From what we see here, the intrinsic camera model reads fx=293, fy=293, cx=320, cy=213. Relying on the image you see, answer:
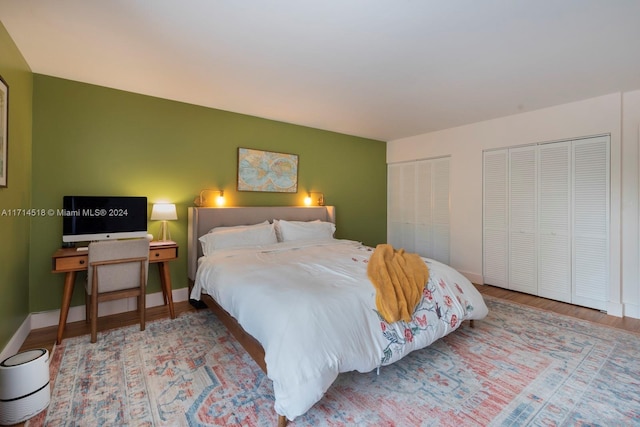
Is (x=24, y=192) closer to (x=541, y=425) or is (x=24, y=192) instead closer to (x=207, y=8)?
(x=207, y=8)

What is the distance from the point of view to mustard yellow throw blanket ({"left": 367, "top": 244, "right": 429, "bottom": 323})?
2009 mm

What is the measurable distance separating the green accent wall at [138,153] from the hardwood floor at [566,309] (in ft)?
9.58

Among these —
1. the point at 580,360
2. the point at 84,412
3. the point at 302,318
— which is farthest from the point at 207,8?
the point at 580,360

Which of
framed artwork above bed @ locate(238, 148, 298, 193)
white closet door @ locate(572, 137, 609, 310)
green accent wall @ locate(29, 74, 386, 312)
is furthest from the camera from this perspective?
framed artwork above bed @ locate(238, 148, 298, 193)

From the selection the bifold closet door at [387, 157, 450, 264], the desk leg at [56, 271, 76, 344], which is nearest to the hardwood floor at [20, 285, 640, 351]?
the desk leg at [56, 271, 76, 344]

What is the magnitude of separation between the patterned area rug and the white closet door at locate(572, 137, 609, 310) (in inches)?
33.2

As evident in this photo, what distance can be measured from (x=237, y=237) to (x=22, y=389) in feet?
6.64

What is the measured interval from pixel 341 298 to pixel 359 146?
3914 mm

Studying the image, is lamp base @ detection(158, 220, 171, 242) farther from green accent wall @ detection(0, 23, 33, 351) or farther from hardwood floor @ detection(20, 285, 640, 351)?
green accent wall @ detection(0, 23, 33, 351)

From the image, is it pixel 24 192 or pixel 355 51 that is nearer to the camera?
pixel 355 51

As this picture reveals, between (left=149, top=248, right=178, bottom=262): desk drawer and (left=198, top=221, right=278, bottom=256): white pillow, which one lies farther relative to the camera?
(left=198, top=221, right=278, bottom=256): white pillow

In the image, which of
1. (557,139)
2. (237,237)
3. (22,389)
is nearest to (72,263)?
(22,389)

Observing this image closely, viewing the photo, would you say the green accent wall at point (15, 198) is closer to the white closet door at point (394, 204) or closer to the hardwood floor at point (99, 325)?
Result: the hardwood floor at point (99, 325)

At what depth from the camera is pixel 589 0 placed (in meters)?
1.75
